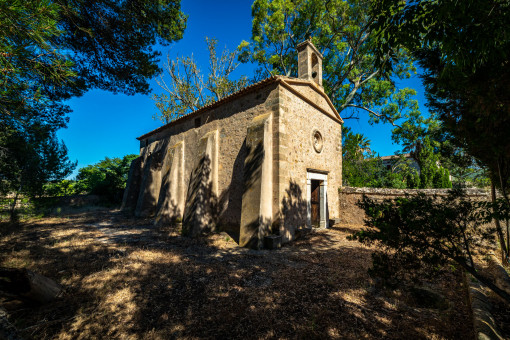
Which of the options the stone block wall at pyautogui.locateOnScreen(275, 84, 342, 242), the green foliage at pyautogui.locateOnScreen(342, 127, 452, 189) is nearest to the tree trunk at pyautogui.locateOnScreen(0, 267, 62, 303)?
the stone block wall at pyautogui.locateOnScreen(275, 84, 342, 242)

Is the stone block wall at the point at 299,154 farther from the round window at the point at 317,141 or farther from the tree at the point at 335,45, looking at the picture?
the tree at the point at 335,45

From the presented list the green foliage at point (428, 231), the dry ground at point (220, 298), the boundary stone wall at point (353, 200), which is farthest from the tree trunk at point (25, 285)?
the boundary stone wall at point (353, 200)

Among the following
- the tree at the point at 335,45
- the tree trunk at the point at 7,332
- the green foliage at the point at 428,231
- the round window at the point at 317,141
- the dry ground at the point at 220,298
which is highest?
the tree at the point at 335,45

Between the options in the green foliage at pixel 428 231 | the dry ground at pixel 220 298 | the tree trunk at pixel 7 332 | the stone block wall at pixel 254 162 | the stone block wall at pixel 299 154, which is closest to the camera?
the tree trunk at pixel 7 332

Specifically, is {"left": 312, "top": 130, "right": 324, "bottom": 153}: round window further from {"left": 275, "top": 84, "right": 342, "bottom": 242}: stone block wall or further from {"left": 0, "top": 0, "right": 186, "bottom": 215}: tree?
{"left": 0, "top": 0, "right": 186, "bottom": 215}: tree

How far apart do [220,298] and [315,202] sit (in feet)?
22.5

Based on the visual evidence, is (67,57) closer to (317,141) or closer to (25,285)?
(25,285)

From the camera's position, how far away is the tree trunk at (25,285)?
2.79 meters

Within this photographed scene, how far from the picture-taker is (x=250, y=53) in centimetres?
1756

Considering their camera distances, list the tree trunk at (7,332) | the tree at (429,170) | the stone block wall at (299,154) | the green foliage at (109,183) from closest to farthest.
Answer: the tree trunk at (7,332) < the stone block wall at (299,154) < the tree at (429,170) < the green foliage at (109,183)

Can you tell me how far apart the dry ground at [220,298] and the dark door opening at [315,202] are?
321 cm

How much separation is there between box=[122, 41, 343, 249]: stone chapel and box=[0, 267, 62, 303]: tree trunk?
14.4 ft

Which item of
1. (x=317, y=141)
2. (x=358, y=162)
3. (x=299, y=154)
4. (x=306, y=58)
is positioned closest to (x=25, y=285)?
(x=299, y=154)

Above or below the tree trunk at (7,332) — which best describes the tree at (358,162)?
above
